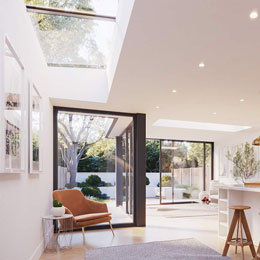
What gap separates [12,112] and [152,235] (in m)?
3.64

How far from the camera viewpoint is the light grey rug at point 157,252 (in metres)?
Result: 3.73

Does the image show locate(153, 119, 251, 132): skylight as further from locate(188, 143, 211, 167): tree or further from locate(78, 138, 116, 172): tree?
locate(78, 138, 116, 172): tree

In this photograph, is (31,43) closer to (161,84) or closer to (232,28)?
(161,84)

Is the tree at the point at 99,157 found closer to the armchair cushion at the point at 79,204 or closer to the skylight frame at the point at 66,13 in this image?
the armchair cushion at the point at 79,204

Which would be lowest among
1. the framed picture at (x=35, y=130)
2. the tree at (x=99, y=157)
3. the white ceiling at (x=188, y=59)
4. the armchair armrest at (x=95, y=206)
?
the armchair armrest at (x=95, y=206)

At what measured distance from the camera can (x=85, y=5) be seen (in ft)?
10.6

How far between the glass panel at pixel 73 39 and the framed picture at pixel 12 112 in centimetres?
118

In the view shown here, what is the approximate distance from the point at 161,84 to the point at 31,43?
6.16 ft

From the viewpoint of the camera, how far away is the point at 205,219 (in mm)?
6418

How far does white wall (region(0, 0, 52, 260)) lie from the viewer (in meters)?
2.19

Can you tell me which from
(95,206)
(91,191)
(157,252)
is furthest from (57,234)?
(157,252)

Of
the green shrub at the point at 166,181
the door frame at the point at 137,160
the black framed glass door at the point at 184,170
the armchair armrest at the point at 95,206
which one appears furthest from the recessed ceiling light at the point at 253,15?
the green shrub at the point at 166,181

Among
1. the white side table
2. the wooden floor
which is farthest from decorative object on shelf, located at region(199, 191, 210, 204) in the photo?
the white side table

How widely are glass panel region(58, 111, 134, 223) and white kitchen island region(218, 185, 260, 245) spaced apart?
1892mm
